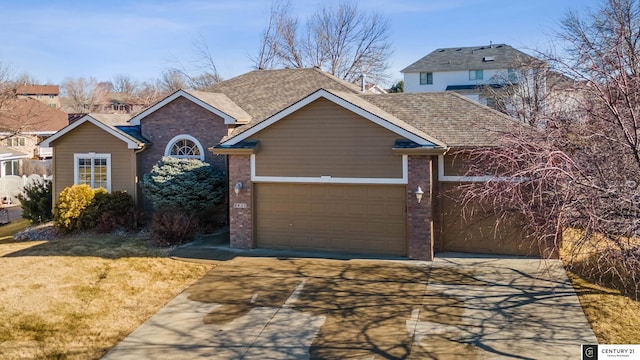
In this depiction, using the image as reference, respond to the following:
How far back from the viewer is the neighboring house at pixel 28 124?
138 feet

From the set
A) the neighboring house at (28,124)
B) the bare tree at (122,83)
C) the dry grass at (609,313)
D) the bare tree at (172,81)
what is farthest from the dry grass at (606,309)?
the bare tree at (122,83)

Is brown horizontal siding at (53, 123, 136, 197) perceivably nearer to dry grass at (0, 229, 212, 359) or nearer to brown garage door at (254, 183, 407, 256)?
dry grass at (0, 229, 212, 359)

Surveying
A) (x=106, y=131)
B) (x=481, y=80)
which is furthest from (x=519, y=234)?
(x=481, y=80)

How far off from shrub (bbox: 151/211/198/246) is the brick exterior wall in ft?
8.03

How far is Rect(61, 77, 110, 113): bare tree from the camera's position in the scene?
271ft

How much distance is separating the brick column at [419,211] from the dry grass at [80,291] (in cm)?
564

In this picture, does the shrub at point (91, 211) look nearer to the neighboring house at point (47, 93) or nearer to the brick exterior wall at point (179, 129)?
the brick exterior wall at point (179, 129)

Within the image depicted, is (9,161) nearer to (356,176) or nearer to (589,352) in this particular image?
(356,176)

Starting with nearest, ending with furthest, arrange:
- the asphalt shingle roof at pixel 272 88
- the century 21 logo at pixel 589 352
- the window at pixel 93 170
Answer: the century 21 logo at pixel 589 352 → the window at pixel 93 170 → the asphalt shingle roof at pixel 272 88

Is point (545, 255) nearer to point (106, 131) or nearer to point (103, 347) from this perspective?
point (103, 347)

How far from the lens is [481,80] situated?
49469 millimetres

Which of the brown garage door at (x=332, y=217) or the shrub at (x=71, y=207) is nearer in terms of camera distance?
the brown garage door at (x=332, y=217)

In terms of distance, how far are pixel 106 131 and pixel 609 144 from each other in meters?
16.7

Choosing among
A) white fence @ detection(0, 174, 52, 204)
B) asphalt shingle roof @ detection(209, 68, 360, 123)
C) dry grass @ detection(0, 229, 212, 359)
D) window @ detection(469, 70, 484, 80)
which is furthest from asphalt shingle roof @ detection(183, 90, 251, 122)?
window @ detection(469, 70, 484, 80)
